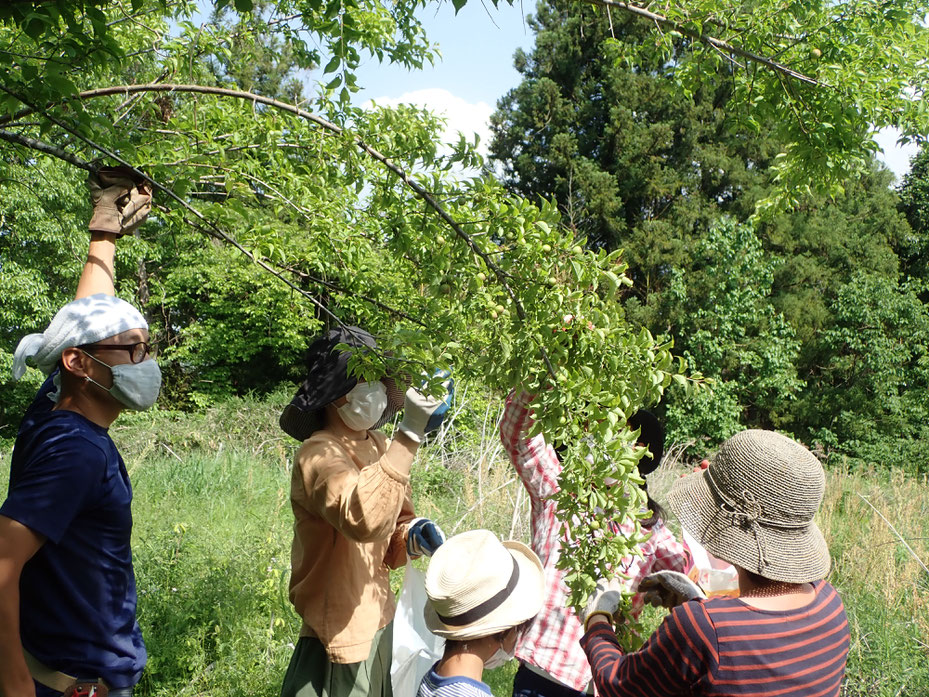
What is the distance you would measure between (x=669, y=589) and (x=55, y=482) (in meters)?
1.50

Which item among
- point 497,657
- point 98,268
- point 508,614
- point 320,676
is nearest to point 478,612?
point 508,614

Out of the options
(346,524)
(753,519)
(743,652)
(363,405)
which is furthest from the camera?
(363,405)

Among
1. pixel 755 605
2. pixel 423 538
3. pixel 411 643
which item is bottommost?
pixel 411 643

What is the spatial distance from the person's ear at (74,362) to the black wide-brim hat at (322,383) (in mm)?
673

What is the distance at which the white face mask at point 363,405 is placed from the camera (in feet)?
7.53

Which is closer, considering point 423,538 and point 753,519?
point 753,519

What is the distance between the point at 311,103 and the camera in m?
3.45

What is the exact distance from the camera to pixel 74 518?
5.48 feet

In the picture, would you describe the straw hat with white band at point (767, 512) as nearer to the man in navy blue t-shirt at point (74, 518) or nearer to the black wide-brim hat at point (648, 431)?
the black wide-brim hat at point (648, 431)

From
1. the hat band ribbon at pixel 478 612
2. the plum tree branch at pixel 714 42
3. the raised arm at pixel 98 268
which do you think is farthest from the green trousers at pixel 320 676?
the plum tree branch at pixel 714 42

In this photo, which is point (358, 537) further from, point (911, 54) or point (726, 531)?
point (911, 54)

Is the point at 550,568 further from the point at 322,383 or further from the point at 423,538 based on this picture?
the point at 322,383

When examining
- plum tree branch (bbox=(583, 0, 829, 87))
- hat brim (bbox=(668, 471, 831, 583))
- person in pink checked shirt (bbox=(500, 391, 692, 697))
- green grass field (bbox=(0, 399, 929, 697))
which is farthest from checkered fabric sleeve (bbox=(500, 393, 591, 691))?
green grass field (bbox=(0, 399, 929, 697))

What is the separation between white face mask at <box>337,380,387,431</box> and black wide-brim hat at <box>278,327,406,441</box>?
3 cm
